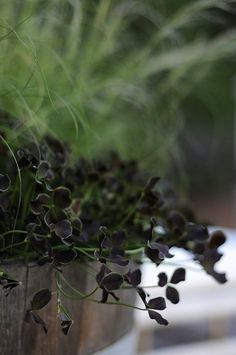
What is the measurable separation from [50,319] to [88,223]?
8cm

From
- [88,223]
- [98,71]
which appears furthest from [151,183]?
[98,71]

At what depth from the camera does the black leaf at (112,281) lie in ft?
1.03

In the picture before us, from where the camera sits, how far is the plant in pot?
32 cm

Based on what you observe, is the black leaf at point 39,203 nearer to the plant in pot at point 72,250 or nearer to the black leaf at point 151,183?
the plant in pot at point 72,250

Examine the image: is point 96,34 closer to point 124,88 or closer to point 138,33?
point 124,88

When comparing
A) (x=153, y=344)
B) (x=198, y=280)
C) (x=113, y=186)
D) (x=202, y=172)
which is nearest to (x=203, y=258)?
(x=113, y=186)

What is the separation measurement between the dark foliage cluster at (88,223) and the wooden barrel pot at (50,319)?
0.04 feet

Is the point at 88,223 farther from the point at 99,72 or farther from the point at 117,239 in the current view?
the point at 99,72

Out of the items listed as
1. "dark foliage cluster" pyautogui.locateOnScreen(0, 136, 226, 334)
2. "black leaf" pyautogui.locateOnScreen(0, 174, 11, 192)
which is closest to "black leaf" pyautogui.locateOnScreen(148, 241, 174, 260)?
"dark foliage cluster" pyautogui.locateOnScreen(0, 136, 226, 334)

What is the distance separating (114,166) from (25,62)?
166 millimetres

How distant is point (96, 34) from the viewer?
2.10 feet

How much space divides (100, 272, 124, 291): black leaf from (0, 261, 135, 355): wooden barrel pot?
5 cm

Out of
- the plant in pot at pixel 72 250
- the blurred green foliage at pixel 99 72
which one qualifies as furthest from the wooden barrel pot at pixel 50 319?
the blurred green foliage at pixel 99 72

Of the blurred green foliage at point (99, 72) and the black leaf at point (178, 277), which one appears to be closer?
the black leaf at point (178, 277)
